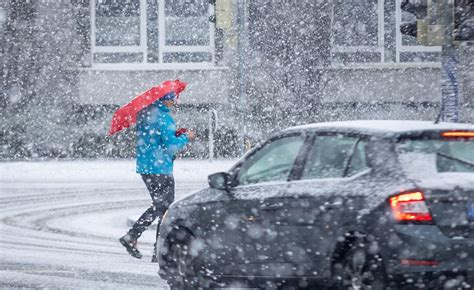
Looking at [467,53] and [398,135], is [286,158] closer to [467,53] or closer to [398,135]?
[398,135]

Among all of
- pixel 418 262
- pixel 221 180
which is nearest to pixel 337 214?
pixel 418 262

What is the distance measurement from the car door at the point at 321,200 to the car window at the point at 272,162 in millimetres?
248

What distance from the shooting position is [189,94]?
2894 cm

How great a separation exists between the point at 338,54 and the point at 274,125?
3.27 m

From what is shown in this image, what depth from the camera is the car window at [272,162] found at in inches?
317

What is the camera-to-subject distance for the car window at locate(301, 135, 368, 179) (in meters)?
7.42

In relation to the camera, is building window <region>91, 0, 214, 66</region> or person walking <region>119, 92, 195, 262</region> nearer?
person walking <region>119, 92, 195, 262</region>

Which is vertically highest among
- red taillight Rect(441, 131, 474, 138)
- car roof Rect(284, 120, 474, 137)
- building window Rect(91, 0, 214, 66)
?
building window Rect(91, 0, 214, 66)

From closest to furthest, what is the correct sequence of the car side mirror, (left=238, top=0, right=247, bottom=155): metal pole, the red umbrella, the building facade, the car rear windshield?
the car rear windshield, the car side mirror, the red umbrella, (left=238, top=0, right=247, bottom=155): metal pole, the building facade

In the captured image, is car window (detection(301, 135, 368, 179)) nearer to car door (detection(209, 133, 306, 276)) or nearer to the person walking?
car door (detection(209, 133, 306, 276))

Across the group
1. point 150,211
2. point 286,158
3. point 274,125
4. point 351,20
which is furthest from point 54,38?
point 286,158

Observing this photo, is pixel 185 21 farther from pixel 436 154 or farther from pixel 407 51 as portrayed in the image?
pixel 436 154

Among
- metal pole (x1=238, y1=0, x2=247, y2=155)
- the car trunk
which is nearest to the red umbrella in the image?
the car trunk

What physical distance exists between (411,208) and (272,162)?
65.0 inches
